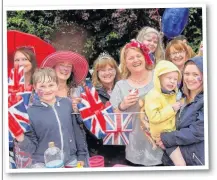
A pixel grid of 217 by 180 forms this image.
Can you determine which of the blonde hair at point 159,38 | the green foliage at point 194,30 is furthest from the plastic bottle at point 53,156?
the green foliage at point 194,30

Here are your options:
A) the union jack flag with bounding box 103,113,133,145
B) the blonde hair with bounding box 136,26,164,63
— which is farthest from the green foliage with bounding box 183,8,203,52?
the union jack flag with bounding box 103,113,133,145

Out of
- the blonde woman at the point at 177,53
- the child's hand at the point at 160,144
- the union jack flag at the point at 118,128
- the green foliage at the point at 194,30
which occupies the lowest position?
the child's hand at the point at 160,144

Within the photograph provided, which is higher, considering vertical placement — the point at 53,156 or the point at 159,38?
the point at 159,38

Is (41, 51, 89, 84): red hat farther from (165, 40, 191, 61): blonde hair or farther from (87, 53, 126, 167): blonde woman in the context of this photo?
(165, 40, 191, 61): blonde hair

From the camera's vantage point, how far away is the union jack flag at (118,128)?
520cm

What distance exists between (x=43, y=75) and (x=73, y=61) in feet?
0.82

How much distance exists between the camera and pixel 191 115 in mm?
5195

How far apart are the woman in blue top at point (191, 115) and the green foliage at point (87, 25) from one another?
41cm

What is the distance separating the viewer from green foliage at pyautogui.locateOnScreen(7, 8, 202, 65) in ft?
17.0

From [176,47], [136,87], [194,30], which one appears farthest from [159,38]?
[136,87]

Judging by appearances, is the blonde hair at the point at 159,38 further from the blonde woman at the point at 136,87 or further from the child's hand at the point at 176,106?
the child's hand at the point at 176,106

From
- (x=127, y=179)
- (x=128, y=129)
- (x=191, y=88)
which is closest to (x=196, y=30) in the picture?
(x=191, y=88)

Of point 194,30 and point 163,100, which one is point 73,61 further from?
point 194,30
